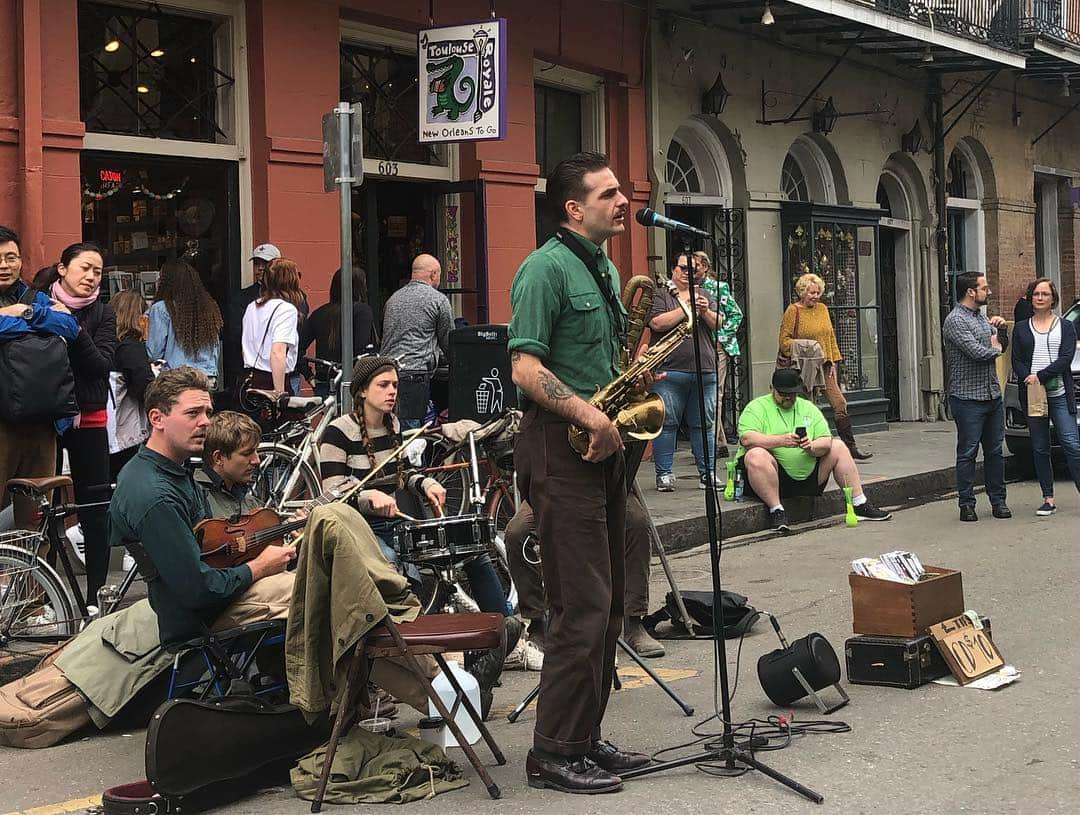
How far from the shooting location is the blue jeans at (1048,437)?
40.0 ft

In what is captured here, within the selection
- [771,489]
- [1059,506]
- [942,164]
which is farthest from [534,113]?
[942,164]

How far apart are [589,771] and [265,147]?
297 inches

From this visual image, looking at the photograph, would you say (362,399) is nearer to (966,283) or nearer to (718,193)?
(966,283)

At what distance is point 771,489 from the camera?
39.3 feet

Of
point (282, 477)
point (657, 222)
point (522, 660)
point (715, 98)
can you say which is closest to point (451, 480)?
point (282, 477)

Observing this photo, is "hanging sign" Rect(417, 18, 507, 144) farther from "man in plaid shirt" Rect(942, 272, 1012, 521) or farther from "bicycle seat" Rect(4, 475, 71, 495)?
"bicycle seat" Rect(4, 475, 71, 495)

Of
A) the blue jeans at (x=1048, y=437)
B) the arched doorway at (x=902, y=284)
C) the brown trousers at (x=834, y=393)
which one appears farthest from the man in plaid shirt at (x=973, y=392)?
the arched doorway at (x=902, y=284)

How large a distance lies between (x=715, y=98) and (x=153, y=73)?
7470 mm

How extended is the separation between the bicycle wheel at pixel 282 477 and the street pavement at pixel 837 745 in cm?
223

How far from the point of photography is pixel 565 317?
17.6ft

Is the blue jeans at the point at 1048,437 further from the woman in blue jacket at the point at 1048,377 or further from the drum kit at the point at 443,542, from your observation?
the drum kit at the point at 443,542

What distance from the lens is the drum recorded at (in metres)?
6.80

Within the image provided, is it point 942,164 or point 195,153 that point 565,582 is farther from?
point 942,164

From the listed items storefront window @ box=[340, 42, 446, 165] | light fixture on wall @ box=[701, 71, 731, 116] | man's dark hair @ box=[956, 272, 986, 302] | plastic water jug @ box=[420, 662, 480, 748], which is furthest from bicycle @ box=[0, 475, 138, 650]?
light fixture on wall @ box=[701, 71, 731, 116]
